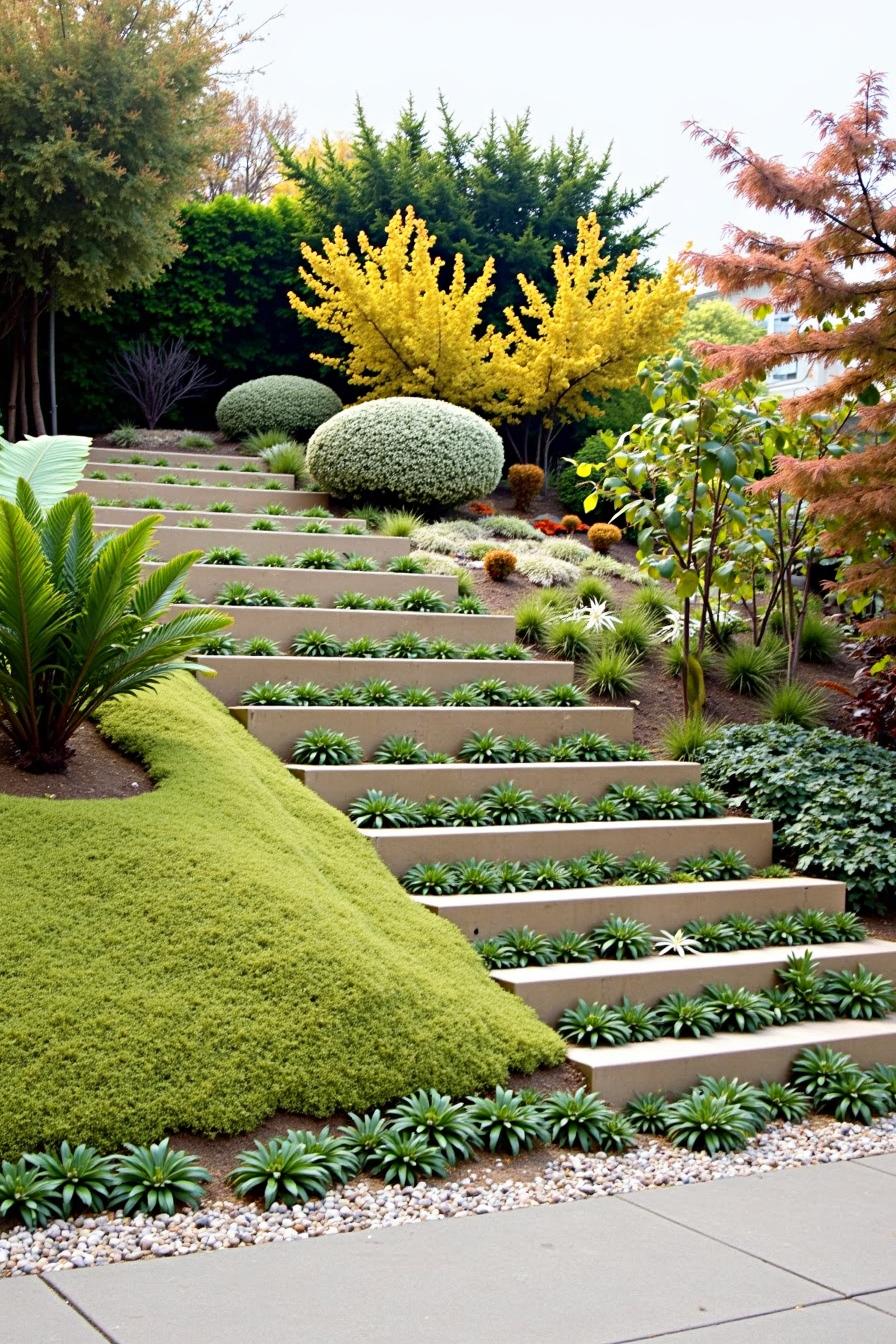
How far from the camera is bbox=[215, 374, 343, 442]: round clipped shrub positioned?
15.0m

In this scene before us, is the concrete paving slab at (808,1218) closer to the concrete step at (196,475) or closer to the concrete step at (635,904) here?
the concrete step at (635,904)

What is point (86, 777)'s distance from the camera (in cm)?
521

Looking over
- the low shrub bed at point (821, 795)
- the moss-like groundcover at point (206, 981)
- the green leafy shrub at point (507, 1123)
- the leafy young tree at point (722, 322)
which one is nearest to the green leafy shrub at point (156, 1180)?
the moss-like groundcover at point (206, 981)

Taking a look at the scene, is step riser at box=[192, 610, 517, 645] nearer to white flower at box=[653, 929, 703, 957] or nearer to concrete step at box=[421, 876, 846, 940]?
concrete step at box=[421, 876, 846, 940]

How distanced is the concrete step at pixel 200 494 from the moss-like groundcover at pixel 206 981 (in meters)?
6.35

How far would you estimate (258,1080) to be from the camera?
3977 mm

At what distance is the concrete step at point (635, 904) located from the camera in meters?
5.54

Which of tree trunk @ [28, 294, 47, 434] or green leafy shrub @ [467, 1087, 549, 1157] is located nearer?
green leafy shrub @ [467, 1087, 549, 1157]

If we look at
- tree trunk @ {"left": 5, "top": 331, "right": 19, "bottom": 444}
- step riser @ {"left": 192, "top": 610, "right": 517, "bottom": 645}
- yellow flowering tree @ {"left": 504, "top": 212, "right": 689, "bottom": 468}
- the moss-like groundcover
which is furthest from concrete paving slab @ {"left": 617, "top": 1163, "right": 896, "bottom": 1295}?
tree trunk @ {"left": 5, "top": 331, "right": 19, "bottom": 444}

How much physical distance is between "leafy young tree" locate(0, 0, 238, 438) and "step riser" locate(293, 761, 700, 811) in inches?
Answer: 302

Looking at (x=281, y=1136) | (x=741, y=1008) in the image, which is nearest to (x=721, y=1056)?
(x=741, y=1008)

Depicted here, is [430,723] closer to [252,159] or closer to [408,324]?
[408,324]

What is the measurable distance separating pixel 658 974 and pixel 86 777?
2.58 m

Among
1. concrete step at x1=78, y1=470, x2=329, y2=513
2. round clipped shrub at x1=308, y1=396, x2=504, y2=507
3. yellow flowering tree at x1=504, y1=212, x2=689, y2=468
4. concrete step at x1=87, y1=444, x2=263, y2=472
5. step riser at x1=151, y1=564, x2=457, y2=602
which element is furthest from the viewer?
yellow flowering tree at x1=504, y1=212, x2=689, y2=468
